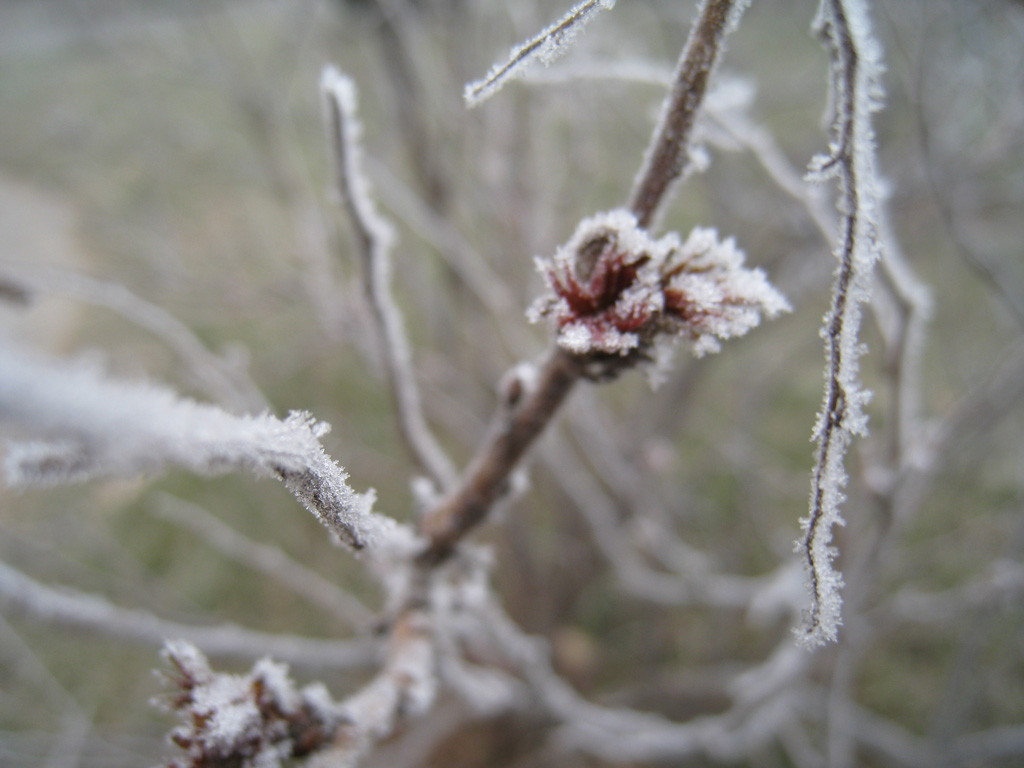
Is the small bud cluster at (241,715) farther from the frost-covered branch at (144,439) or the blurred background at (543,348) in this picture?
the blurred background at (543,348)

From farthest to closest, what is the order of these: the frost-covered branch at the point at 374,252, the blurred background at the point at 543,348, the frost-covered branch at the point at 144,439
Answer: the blurred background at the point at 543,348
the frost-covered branch at the point at 374,252
the frost-covered branch at the point at 144,439

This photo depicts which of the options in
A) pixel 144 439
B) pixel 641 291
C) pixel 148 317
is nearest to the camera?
pixel 144 439

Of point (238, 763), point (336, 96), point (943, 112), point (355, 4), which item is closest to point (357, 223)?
point (336, 96)

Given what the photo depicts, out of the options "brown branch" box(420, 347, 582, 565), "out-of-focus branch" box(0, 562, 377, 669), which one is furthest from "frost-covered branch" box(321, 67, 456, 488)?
"out-of-focus branch" box(0, 562, 377, 669)

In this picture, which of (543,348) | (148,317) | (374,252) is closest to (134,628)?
(148,317)

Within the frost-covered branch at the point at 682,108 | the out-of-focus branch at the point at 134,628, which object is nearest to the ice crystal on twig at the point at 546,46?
the frost-covered branch at the point at 682,108

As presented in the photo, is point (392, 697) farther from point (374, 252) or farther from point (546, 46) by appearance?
point (546, 46)

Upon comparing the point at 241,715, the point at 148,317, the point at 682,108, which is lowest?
the point at 241,715
